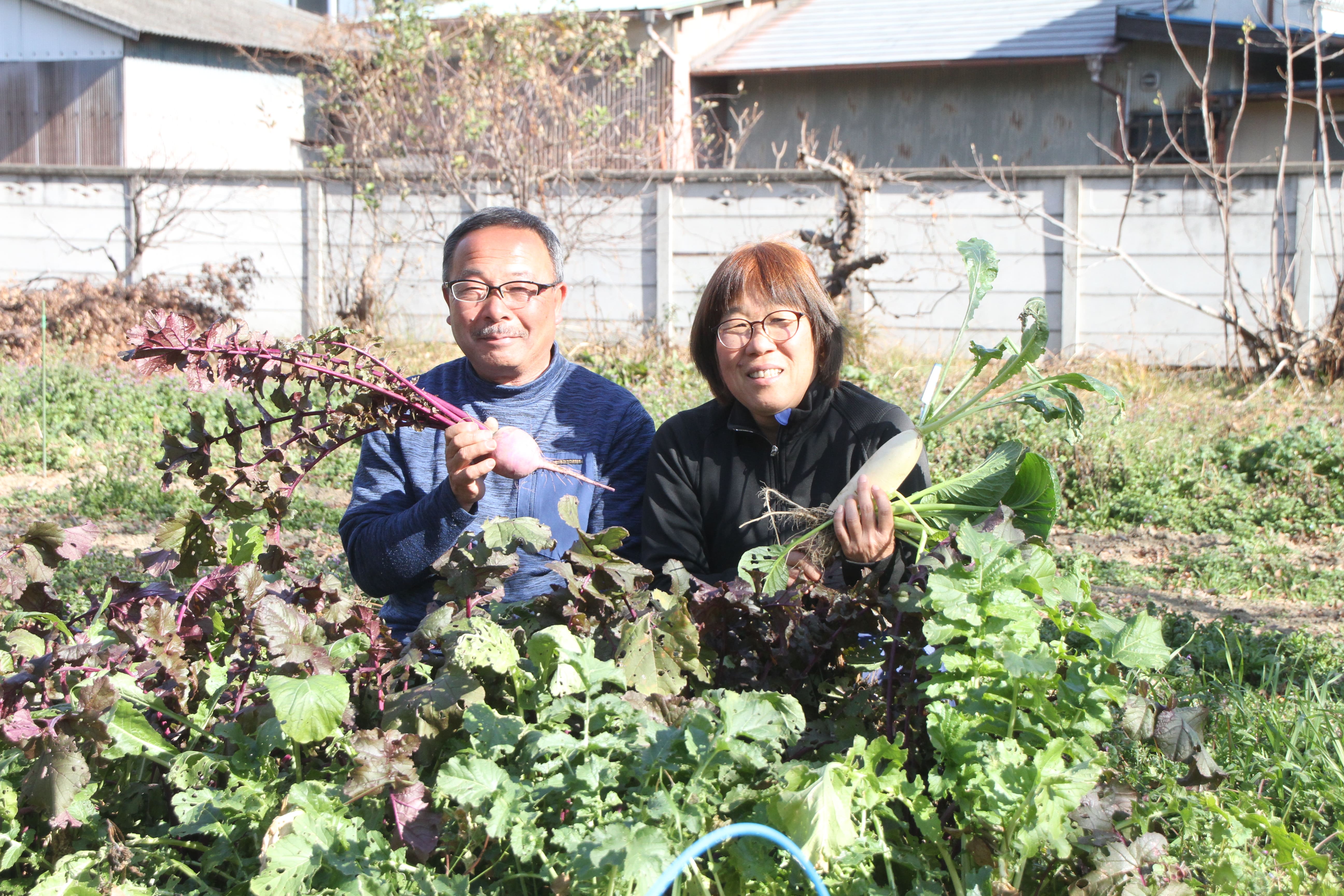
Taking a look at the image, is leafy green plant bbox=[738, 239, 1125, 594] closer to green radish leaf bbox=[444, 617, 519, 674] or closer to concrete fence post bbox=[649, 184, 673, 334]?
green radish leaf bbox=[444, 617, 519, 674]

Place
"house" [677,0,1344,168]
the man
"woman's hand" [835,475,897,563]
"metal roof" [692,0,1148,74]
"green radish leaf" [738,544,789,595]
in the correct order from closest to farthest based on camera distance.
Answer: "green radish leaf" [738,544,789,595] < "woman's hand" [835,475,897,563] < the man < "house" [677,0,1344,168] < "metal roof" [692,0,1148,74]

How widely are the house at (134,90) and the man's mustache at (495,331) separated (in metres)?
14.7

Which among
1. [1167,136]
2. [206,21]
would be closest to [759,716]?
[1167,136]

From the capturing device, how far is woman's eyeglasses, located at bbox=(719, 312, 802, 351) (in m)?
2.44

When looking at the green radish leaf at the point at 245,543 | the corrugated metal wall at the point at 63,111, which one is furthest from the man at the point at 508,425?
the corrugated metal wall at the point at 63,111

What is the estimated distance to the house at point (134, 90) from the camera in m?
16.3

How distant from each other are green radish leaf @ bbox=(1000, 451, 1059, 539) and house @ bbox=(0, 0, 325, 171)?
51.2ft

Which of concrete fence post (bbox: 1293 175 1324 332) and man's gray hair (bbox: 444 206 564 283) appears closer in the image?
man's gray hair (bbox: 444 206 564 283)

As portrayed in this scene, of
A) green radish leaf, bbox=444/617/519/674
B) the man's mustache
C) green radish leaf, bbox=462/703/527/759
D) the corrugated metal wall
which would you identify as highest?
the corrugated metal wall

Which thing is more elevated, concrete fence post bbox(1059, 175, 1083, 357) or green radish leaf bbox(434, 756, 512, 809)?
concrete fence post bbox(1059, 175, 1083, 357)

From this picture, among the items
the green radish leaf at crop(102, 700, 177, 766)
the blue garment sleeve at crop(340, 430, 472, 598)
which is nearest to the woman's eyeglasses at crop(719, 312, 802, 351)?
the blue garment sleeve at crop(340, 430, 472, 598)

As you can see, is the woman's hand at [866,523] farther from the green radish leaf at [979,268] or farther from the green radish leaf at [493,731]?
the green radish leaf at [493,731]

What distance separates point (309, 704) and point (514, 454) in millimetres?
739

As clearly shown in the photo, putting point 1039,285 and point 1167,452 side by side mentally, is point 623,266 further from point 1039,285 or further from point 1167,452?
point 1167,452
